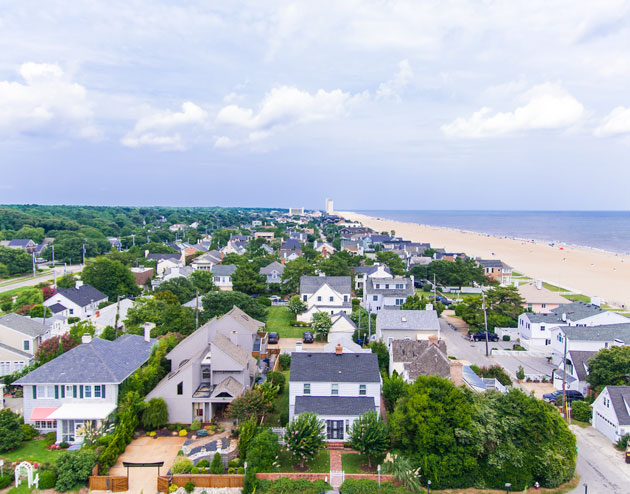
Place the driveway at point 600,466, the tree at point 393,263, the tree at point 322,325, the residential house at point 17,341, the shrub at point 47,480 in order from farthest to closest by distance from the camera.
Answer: the tree at point 393,263 < the tree at point 322,325 < the residential house at point 17,341 < the driveway at point 600,466 < the shrub at point 47,480

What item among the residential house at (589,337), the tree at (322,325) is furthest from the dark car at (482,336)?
the tree at (322,325)

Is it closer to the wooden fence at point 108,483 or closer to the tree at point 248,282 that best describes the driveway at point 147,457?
the wooden fence at point 108,483

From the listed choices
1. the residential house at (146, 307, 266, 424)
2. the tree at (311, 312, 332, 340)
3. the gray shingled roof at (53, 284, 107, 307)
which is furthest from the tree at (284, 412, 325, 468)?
the gray shingled roof at (53, 284, 107, 307)

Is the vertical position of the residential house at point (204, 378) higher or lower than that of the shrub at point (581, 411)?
higher

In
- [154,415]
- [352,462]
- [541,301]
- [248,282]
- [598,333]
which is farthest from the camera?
[248,282]

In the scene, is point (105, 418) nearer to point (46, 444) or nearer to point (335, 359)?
point (46, 444)

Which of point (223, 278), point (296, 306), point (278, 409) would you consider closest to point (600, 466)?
point (278, 409)

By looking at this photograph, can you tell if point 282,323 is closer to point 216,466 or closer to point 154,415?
point 154,415
